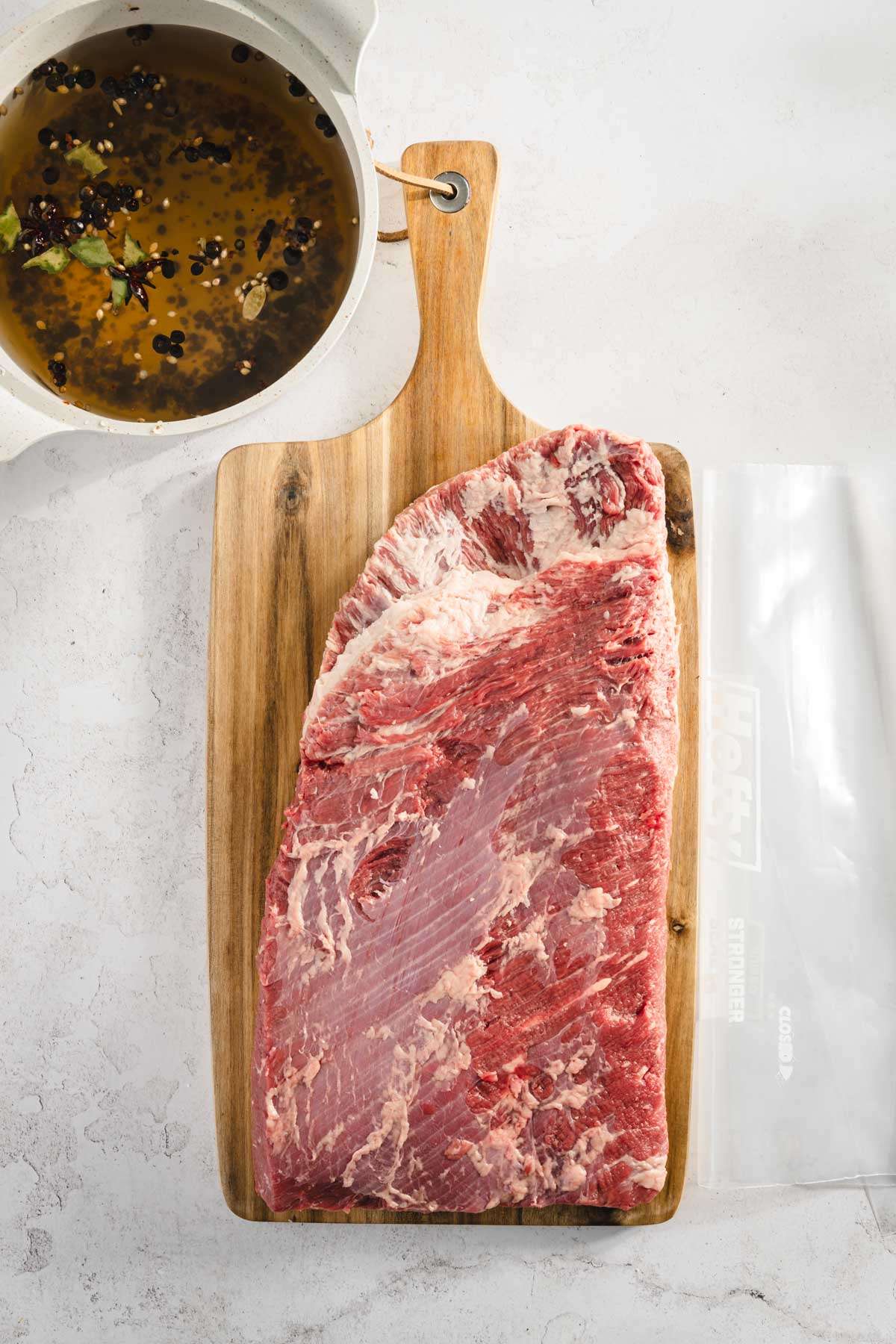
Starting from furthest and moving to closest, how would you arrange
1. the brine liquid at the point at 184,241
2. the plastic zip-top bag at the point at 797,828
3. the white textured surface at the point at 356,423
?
the white textured surface at the point at 356,423
the plastic zip-top bag at the point at 797,828
the brine liquid at the point at 184,241

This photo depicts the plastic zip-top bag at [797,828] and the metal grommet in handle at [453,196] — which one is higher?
the metal grommet in handle at [453,196]

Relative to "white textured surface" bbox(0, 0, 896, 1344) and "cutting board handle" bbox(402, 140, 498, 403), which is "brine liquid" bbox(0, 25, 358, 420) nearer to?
"cutting board handle" bbox(402, 140, 498, 403)

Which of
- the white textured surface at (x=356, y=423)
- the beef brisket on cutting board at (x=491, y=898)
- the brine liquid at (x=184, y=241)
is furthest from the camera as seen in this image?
the white textured surface at (x=356, y=423)

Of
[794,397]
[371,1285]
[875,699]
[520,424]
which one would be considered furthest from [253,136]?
[371,1285]

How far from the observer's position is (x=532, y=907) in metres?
1.91

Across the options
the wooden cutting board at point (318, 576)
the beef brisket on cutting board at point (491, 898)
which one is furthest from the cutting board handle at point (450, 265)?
the beef brisket on cutting board at point (491, 898)

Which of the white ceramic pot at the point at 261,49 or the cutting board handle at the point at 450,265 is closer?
the white ceramic pot at the point at 261,49

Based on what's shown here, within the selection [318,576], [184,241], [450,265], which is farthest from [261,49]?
[318,576]

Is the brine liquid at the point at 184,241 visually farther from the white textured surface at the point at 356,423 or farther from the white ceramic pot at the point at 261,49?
the white textured surface at the point at 356,423

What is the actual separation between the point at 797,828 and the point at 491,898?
0.80 m

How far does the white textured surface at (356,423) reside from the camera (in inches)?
92.1

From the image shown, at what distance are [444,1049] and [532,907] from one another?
0.31 meters

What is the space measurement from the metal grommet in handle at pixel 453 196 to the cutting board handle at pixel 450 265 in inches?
0.4

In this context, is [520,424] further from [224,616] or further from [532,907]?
[532,907]
